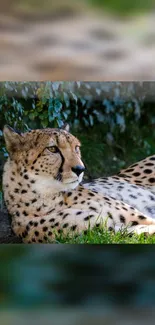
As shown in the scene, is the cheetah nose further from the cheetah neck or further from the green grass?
the green grass

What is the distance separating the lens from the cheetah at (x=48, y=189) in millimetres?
3387

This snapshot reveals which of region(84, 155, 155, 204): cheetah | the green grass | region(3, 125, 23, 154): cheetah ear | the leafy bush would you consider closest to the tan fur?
region(84, 155, 155, 204): cheetah

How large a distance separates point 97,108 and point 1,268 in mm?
806

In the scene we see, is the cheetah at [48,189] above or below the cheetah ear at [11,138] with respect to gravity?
below
